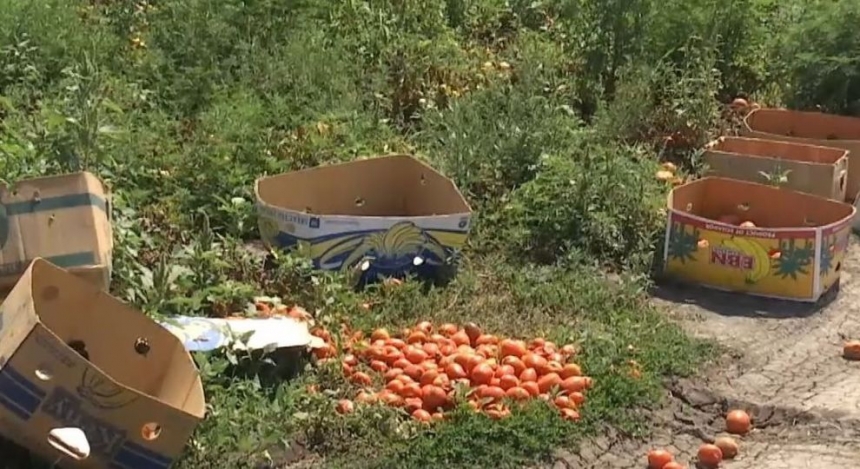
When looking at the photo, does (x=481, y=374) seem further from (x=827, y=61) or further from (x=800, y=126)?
(x=827, y=61)

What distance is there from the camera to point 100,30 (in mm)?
7797

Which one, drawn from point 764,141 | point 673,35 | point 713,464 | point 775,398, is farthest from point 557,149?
point 713,464

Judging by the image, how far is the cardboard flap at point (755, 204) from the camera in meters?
6.22

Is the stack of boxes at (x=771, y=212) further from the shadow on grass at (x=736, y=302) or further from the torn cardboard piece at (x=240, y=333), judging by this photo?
the torn cardboard piece at (x=240, y=333)

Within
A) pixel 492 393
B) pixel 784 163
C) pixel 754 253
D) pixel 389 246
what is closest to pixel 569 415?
pixel 492 393

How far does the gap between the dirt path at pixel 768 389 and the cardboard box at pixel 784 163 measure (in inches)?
27.8

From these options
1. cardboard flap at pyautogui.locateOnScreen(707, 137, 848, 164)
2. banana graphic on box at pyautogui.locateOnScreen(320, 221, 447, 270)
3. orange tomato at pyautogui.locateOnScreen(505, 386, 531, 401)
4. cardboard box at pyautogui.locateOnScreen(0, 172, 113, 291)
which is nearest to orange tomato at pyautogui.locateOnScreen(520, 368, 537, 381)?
orange tomato at pyautogui.locateOnScreen(505, 386, 531, 401)

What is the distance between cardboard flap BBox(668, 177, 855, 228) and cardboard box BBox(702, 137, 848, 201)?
0.98 feet

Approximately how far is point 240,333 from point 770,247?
2.47 m

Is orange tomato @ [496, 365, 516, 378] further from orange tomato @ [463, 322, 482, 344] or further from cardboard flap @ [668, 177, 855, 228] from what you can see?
cardboard flap @ [668, 177, 855, 228]

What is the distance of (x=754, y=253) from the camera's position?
19.2 feet

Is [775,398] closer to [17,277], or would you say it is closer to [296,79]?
[17,277]

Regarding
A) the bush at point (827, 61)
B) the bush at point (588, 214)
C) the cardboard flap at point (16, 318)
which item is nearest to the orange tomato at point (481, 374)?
the bush at point (588, 214)

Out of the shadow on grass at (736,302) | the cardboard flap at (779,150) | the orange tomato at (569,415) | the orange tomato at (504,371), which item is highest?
the cardboard flap at (779,150)
